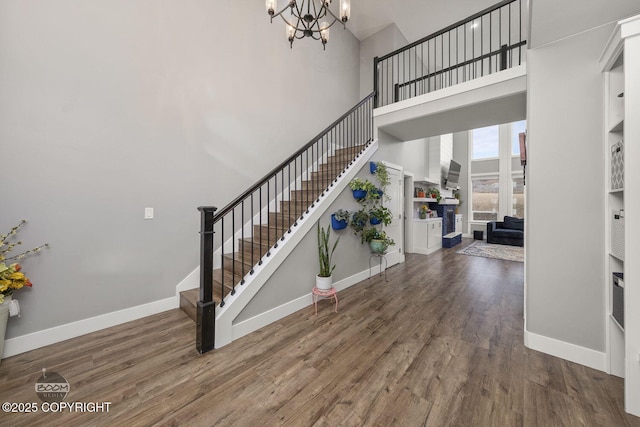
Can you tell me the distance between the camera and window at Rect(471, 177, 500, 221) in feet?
30.3

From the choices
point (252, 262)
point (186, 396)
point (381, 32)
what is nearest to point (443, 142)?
point (381, 32)

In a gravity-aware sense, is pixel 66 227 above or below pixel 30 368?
above

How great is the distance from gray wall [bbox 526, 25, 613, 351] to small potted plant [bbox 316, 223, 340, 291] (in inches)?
73.8

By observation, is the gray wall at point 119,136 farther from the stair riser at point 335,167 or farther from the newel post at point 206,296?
the stair riser at point 335,167

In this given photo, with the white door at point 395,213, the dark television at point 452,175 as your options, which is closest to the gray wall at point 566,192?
the white door at point 395,213

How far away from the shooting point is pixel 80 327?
7.52 feet

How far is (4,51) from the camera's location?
1.95 metres

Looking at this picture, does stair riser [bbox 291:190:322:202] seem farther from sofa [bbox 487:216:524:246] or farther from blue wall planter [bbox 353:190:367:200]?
sofa [bbox 487:216:524:246]

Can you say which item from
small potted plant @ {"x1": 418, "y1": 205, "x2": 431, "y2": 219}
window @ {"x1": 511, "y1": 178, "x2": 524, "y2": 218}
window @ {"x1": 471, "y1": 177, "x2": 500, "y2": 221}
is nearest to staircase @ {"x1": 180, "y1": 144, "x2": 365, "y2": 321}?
small potted plant @ {"x1": 418, "y1": 205, "x2": 431, "y2": 219}

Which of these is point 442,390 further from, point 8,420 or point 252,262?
point 8,420

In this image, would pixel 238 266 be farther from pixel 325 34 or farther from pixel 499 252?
pixel 499 252

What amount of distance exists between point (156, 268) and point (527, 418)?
3.35m

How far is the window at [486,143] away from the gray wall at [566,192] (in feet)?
28.0

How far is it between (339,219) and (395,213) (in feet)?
7.18
